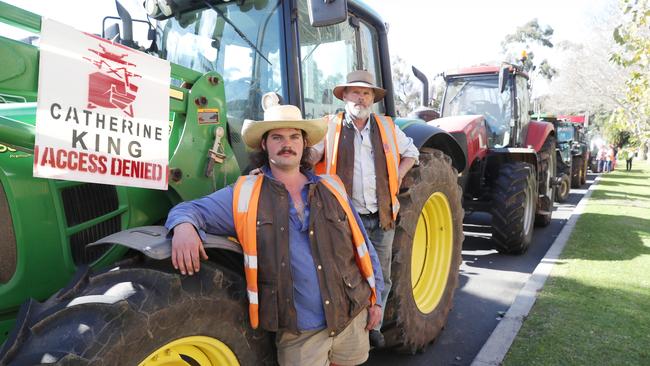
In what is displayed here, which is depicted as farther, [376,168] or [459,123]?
[459,123]

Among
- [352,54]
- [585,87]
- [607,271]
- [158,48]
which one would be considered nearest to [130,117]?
[158,48]

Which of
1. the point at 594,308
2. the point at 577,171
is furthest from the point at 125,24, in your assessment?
→ the point at 577,171

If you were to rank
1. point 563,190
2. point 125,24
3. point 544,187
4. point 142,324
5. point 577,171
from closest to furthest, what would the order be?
1. point 142,324
2. point 125,24
3. point 544,187
4. point 563,190
5. point 577,171

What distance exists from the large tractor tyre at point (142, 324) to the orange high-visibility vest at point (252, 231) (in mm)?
74

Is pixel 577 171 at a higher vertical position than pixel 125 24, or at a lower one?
lower

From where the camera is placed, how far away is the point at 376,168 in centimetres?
310

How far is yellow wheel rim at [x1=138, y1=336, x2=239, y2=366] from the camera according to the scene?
1816 millimetres

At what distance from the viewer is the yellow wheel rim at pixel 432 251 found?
3.93 meters

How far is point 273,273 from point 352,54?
2.10 meters

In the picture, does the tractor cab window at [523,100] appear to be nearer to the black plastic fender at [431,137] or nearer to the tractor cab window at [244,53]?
the black plastic fender at [431,137]

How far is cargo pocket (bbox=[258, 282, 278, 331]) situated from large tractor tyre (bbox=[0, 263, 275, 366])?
7 centimetres

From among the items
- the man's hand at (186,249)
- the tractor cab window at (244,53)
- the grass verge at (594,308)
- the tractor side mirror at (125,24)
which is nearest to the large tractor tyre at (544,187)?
the grass verge at (594,308)

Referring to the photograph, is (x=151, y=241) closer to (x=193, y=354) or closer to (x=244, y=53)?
(x=193, y=354)

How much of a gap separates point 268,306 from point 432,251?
239 centimetres
